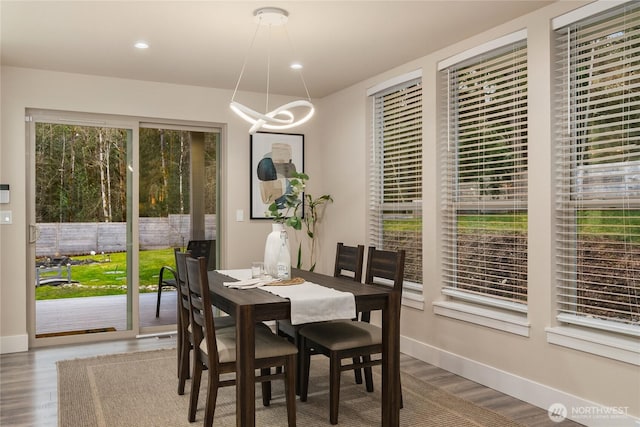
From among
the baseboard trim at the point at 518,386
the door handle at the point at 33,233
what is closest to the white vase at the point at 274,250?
the baseboard trim at the point at 518,386

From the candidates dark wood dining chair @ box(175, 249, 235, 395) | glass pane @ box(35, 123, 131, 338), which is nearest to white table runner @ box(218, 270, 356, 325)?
dark wood dining chair @ box(175, 249, 235, 395)

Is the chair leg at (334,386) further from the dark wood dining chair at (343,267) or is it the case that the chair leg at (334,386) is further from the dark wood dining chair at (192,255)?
the dark wood dining chair at (192,255)

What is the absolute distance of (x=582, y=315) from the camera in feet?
9.95

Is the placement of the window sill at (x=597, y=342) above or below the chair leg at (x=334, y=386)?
above

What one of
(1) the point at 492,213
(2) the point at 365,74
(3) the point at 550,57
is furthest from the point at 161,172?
(3) the point at 550,57

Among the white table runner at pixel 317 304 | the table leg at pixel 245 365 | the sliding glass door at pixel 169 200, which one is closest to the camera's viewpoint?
the table leg at pixel 245 365

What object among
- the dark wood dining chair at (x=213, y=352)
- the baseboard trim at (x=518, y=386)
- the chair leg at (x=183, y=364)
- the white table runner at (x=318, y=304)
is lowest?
the baseboard trim at (x=518, y=386)

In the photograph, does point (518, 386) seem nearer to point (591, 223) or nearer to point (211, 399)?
point (591, 223)

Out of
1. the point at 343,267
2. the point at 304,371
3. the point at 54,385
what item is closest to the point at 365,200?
the point at 343,267

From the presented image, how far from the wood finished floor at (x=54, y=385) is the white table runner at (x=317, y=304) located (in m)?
1.22

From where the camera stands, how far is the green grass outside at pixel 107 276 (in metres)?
4.78

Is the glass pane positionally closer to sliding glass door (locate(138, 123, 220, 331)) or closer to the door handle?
the door handle

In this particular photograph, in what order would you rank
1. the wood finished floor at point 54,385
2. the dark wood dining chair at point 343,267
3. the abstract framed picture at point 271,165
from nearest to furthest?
the wood finished floor at point 54,385 < the dark wood dining chair at point 343,267 < the abstract framed picture at point 271,165

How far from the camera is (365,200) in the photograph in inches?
196
